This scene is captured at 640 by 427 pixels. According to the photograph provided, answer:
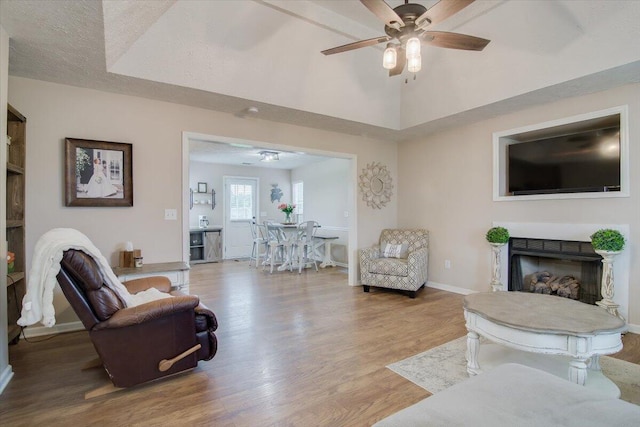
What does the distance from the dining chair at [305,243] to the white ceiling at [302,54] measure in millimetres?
2700

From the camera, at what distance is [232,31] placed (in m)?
3.14

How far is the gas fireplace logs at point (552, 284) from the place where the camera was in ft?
11.7

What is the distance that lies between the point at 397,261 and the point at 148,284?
3.15m

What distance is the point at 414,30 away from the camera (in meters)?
2.45

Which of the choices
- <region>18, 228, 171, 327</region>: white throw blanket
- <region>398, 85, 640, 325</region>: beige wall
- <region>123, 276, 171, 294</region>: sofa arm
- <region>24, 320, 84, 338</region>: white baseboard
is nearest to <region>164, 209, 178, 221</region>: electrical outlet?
<region>123, 276, 171, 294</region>: sofa arm

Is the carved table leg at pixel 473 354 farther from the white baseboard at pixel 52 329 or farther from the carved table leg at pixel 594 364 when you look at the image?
the white baseboard at pixel 52 329

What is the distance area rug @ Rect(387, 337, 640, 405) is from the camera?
214 cm

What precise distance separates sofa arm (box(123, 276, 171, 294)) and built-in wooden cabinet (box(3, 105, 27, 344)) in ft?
3.04

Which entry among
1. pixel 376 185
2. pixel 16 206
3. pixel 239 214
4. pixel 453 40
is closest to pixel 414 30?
pixel 453 40

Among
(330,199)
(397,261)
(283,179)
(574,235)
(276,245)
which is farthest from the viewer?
(283,179)

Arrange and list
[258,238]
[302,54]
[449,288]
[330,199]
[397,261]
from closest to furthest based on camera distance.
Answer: [302,54] < [397,261] < [449,288] < [258,238] < [330,199]

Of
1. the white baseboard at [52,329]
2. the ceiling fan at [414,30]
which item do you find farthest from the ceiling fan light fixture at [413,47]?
the white baseboard at [52,329]

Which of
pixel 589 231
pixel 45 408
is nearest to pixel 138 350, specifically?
pixel 45 408

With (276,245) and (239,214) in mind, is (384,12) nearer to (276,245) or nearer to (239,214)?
(276,245)
